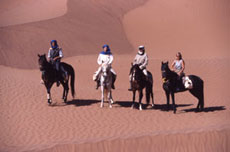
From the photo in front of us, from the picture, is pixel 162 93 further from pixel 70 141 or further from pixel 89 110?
pixel 70 141

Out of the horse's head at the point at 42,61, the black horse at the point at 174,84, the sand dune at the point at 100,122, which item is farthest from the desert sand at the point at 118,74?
the horse's head at the point at 42,61

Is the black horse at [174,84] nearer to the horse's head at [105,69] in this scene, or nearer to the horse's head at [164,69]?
the horse's head at [164,69]

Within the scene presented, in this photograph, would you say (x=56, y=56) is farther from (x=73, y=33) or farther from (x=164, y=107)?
(x=73, y=33)

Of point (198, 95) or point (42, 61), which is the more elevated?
point (42, 61)

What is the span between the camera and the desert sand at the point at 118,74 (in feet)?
55.2

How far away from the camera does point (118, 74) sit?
29828 millimetres

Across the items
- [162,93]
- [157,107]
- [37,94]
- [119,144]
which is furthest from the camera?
[162,93]

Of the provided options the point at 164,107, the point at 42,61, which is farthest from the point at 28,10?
the point at 164,107

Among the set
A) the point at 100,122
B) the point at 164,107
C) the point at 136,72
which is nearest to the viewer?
the point at 100,122

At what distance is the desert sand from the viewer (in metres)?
16.8

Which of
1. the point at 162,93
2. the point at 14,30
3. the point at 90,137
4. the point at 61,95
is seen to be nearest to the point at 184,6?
the point at 14,30

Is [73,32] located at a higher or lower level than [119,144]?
higher

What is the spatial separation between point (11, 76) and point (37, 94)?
12.2 feet

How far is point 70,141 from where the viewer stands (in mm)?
16297
